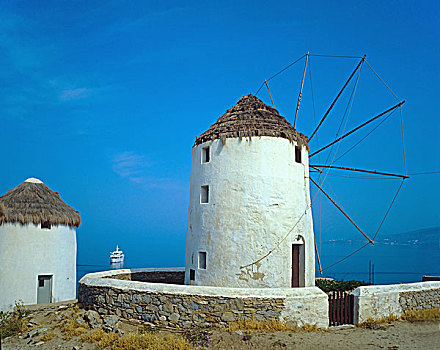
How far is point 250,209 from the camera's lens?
14.2 m

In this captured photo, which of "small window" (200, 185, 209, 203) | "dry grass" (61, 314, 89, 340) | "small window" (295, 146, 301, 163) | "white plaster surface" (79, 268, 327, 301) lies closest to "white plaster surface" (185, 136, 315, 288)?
"small window" (200, 185, 209, 203)

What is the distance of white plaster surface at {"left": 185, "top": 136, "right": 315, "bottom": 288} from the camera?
1405 cm

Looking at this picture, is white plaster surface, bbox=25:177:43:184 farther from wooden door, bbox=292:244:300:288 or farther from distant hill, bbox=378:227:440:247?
distant hill, bbox=378:227:440:247

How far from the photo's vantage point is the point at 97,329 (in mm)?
11984

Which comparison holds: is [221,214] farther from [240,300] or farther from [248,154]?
[240,300]

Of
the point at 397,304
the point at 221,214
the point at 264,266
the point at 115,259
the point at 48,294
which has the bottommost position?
the point at 115,259

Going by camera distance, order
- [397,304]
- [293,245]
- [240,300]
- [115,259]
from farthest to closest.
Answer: [115,259], [293,245], [397,304], [240,300]

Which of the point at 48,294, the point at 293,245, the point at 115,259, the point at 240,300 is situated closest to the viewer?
the point at 240,300

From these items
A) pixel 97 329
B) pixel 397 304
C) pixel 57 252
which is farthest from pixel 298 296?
pixel 57 252

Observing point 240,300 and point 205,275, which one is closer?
point 240,300

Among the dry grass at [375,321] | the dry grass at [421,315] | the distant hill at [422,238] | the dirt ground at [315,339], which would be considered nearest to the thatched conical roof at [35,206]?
the dirt ground at [315,339]

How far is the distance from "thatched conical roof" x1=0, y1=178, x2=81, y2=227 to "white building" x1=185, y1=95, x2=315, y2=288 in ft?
26.1

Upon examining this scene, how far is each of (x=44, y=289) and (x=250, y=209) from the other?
1159cm

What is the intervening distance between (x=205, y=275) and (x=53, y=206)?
1001 cm
